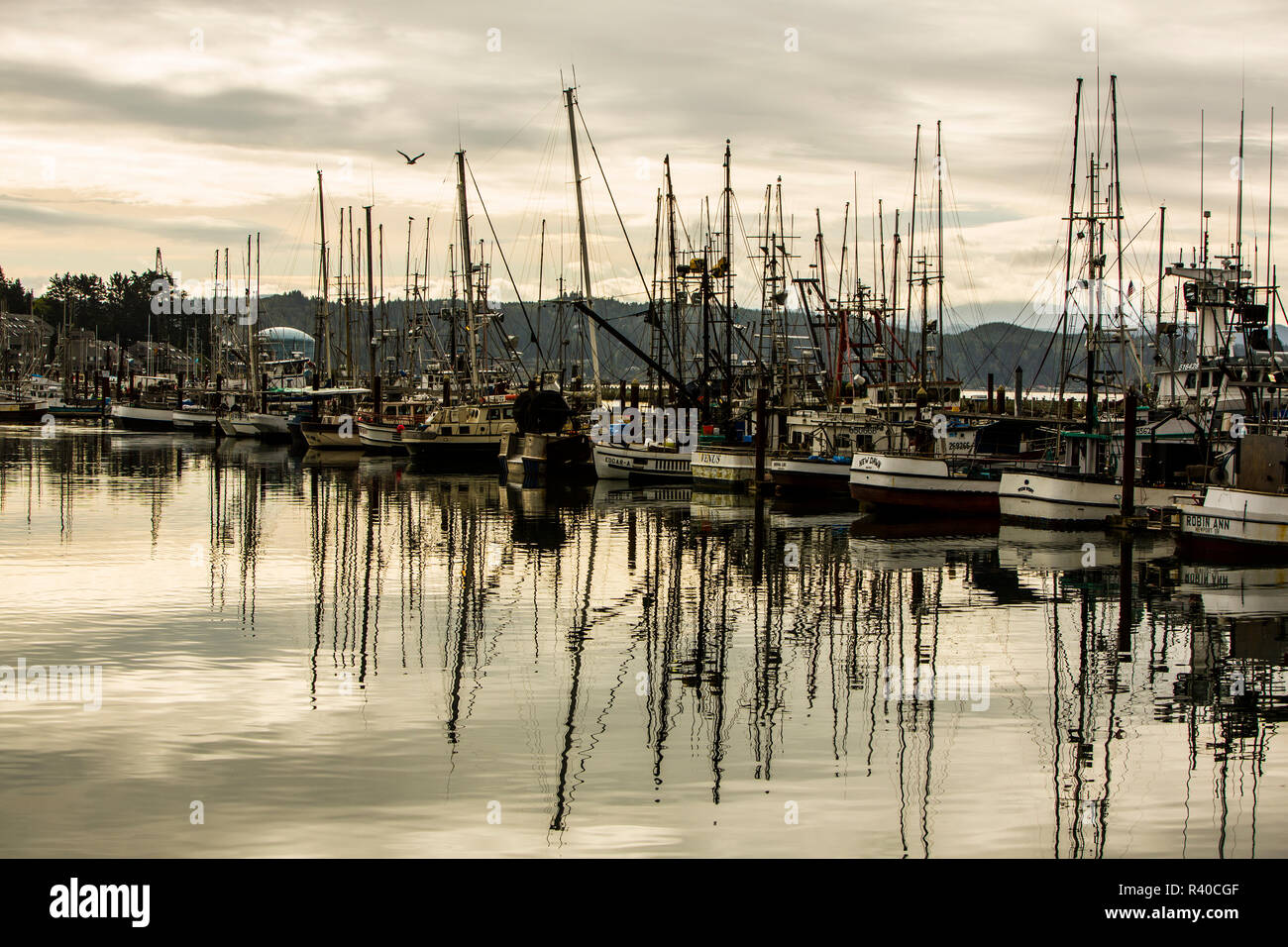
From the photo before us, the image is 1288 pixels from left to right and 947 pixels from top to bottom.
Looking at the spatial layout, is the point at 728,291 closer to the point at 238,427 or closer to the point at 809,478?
the point at 809,478

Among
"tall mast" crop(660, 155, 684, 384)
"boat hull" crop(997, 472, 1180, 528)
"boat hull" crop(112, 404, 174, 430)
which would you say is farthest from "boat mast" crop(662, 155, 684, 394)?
"boat hull" crop(112, 404, 174, 430)

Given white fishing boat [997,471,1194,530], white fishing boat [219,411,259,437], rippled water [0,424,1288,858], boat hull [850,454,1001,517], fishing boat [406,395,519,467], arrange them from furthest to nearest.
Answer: white fishing boat [219,411,259,437]
fishing boat [406,395,519,467]
boat hull [850,454,1001,517]
white fishing boat [997,471,1194,530]
rippled water [0,424,1288,858]

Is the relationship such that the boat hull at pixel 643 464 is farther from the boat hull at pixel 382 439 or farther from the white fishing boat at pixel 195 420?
the white fishing boat at pixel 195 420

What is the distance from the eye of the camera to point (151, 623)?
78.7 feet

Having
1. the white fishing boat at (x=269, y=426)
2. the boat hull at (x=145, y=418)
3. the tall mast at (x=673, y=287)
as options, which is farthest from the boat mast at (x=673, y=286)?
the boat hull at (x=145, y=418)

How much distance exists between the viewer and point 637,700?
1861 cm

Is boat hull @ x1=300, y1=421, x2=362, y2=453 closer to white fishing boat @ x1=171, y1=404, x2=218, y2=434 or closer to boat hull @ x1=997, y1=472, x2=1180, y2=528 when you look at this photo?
white fishing boat @ x1=171, y1=404, x2=218, y2=434

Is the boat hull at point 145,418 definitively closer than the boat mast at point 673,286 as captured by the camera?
No

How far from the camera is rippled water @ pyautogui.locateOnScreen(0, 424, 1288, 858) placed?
13281 mm

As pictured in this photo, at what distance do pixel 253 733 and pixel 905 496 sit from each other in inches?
1388

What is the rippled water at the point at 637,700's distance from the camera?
13281mm

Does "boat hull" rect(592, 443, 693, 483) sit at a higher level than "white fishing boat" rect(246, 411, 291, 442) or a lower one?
lower

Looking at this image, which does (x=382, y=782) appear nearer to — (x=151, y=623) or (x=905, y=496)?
(x=151, y=623)

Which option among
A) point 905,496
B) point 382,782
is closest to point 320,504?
point 905,496
